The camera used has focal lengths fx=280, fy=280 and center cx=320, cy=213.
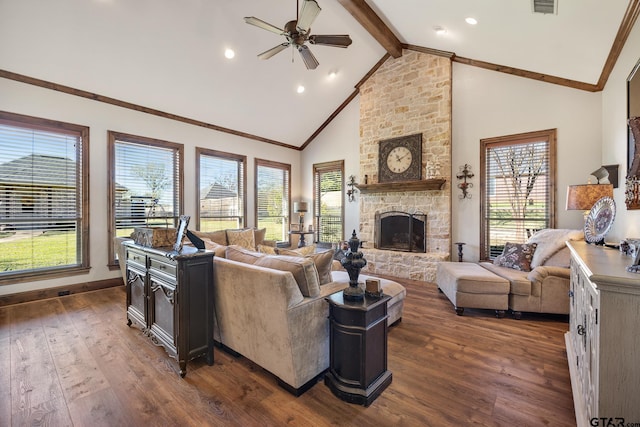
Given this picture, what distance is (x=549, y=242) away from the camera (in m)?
3.67

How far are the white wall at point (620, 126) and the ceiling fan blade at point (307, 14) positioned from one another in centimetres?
303

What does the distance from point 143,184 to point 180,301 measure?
375cm

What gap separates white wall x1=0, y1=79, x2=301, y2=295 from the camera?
389cm

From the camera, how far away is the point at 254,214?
271 inches

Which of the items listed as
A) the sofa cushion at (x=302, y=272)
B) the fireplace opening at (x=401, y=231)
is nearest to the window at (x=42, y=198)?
the sofa cushion at (x=302, y=272)

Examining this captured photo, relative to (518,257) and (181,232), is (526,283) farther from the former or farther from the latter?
(181,232)

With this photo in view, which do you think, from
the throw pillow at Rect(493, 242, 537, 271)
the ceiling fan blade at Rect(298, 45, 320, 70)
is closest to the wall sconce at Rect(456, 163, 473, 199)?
the throw pillow at Rect(493, 242, 537, 271)

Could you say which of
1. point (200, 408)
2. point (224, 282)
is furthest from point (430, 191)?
point (200, 408)

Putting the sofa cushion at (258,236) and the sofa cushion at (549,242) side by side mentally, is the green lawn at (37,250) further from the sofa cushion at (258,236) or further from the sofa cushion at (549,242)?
the sofa cushion at (549,242)

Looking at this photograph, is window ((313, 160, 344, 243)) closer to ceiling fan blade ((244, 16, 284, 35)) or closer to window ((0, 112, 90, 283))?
ceiling fan blade ((244, 16, 284, 35))

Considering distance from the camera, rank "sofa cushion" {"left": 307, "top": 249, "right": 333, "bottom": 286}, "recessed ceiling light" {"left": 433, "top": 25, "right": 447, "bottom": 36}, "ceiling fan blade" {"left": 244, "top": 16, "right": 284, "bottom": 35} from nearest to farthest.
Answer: "sofa cushion" {"left": 307, "top": 249, "right": 333, "bottom": 286}
"ceiling fan blade" {"left": 244, "top": 16, "right": 284, "bottom": 35}
"recessed ceiling light" {"left": 433, "top": 25, "right": 447, "bottom": 36}

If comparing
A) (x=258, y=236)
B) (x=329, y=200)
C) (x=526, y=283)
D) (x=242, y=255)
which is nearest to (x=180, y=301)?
(x=242, y=255)

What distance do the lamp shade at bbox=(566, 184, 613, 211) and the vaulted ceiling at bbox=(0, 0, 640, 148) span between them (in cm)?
158

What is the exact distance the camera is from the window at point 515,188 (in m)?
4.53
